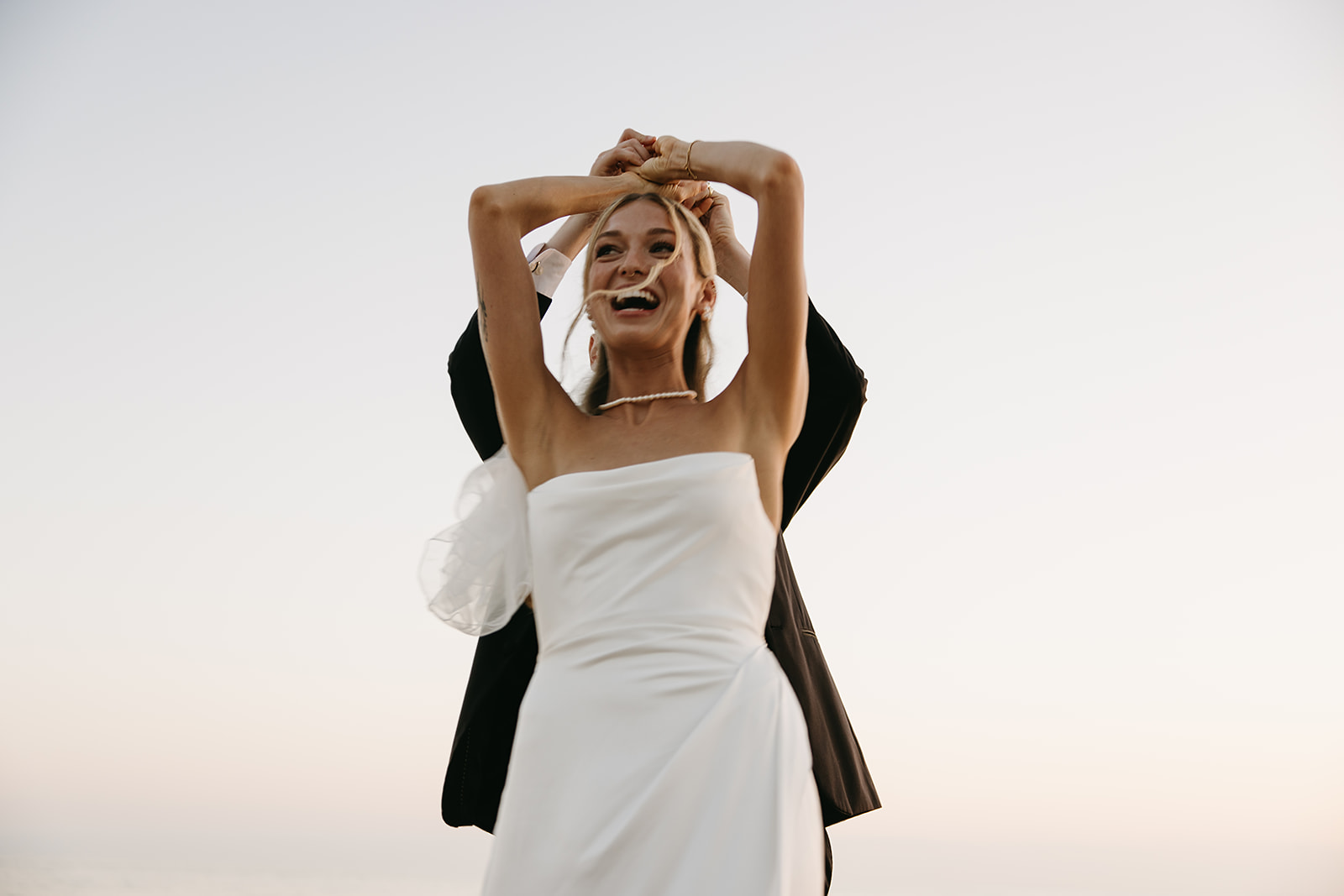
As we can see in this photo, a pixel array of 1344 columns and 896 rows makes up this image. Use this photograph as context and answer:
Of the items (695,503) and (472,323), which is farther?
(472,323)

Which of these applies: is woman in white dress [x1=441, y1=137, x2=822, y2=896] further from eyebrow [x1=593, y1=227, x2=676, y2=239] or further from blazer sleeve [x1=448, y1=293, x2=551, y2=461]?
blazer sleeve [x1=448, y1=293, x2=551, y2=461]

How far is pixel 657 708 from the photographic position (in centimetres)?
173

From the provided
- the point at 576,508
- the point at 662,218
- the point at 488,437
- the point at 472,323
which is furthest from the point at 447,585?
the point at 662,218

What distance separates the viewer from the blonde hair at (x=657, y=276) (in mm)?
2137

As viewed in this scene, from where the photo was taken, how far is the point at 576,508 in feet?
6.21

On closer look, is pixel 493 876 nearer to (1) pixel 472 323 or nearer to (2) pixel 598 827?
(2) pixel 598 827

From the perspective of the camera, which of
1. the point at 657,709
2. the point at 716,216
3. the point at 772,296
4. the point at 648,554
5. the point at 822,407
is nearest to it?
the point at 657,709

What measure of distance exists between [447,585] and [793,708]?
2.14 ft

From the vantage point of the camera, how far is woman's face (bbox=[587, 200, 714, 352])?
6.95ft

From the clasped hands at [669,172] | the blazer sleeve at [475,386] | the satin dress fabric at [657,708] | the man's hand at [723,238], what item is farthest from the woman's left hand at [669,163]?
→ the satin dress fabric at [657,708]

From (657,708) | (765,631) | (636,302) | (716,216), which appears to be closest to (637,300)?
(636,302)

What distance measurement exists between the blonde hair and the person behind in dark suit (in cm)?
8

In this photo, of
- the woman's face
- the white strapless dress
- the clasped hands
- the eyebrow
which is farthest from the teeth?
the white strapless dress

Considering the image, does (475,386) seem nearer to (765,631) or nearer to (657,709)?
(765,631)
